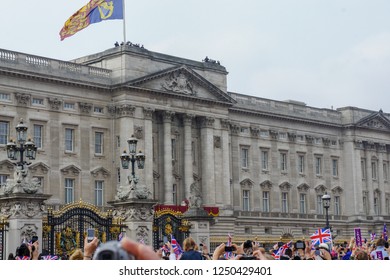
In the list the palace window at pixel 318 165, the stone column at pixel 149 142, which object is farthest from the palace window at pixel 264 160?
the stone column at pixel 149 142

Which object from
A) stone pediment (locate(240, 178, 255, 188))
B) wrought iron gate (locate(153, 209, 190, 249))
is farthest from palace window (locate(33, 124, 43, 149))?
wrought iron gate (locate(153, 209, 190, 249))

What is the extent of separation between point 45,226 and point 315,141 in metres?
57.2

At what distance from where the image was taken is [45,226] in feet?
108

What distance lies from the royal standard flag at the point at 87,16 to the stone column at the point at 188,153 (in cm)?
1330

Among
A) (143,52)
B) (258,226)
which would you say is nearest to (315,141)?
(258,226)

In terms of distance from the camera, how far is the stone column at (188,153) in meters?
70.4

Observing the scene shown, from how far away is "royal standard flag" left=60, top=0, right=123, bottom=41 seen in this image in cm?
5975

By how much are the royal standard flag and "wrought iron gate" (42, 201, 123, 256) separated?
2645 cm

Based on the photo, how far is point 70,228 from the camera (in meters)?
34.2

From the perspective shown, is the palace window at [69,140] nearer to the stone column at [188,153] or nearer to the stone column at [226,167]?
the stone column at [188,153]

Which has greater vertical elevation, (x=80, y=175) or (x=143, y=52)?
(x=143, y=52)

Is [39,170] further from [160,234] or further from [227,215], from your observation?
[160,234]

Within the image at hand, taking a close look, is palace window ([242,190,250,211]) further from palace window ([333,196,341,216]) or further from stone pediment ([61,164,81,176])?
stone pediment ([61,164,81,176])
